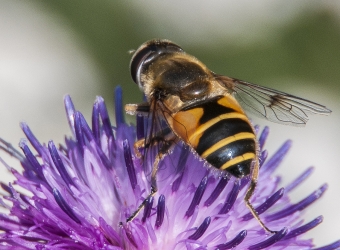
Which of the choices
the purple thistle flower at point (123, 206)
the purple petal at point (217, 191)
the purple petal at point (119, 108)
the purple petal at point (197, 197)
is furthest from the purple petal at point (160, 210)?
the purple petal at point (119, 108)

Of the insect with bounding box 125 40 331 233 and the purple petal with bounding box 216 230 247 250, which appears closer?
the insect with bounding box 125 40 331 233

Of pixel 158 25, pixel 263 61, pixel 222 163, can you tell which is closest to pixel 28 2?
pixel 158 25

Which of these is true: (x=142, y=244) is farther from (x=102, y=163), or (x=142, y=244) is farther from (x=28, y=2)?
(x=28, y=2)

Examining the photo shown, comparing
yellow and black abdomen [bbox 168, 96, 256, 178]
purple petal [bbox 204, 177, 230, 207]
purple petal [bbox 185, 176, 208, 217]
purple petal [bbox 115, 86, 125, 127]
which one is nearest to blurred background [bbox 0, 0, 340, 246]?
purple petal [bbox 115, 86, 125, 127]

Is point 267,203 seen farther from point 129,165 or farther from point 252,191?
point 129,165

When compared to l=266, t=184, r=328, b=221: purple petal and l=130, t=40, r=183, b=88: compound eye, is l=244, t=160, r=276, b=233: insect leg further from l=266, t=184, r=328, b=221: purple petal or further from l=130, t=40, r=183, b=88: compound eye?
l=130, t=40, r=183, b=88: compound eye

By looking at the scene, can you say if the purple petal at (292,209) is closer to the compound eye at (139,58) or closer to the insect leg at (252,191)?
the insect leg at (252,191)

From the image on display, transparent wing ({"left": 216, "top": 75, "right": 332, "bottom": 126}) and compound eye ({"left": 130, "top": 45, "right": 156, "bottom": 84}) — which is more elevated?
compound eye ({"left": 130, "top": 45, "right": 156, "bottom": 84})
